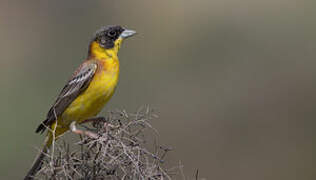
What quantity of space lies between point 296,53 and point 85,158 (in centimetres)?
1345

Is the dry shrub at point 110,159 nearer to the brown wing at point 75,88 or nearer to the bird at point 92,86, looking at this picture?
the bird at point 92,86

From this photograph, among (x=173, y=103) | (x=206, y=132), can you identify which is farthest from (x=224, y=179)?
(x=173, y=103)

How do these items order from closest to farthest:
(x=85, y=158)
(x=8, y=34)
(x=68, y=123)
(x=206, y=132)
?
1. (x=85, y=158)
2. (x=68, y=123)
3. (x=206, y=132)
4. (x=8, y=34)

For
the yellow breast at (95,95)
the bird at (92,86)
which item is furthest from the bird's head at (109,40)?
the yellow breast at (95,95)

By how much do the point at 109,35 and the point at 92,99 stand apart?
0.92m

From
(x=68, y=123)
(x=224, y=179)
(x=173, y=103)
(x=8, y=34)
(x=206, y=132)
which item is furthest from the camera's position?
(x=8, y=34)

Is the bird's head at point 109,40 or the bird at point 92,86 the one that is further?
the bird's head at point 109,40

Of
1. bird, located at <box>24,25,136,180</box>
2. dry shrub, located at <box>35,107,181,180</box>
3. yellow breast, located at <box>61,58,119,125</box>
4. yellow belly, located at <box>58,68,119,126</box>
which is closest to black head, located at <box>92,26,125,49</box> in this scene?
bird, located at <box>24,25,136,180</box>

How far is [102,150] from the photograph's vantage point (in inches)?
227

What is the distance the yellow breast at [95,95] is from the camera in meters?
8.09

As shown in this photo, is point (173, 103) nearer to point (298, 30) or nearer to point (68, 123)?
point (298, 30)

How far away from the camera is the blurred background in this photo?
1379 cm

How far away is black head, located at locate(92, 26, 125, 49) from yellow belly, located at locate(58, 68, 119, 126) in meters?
0.48

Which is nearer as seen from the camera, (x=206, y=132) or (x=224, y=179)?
(x=224, y=179)
